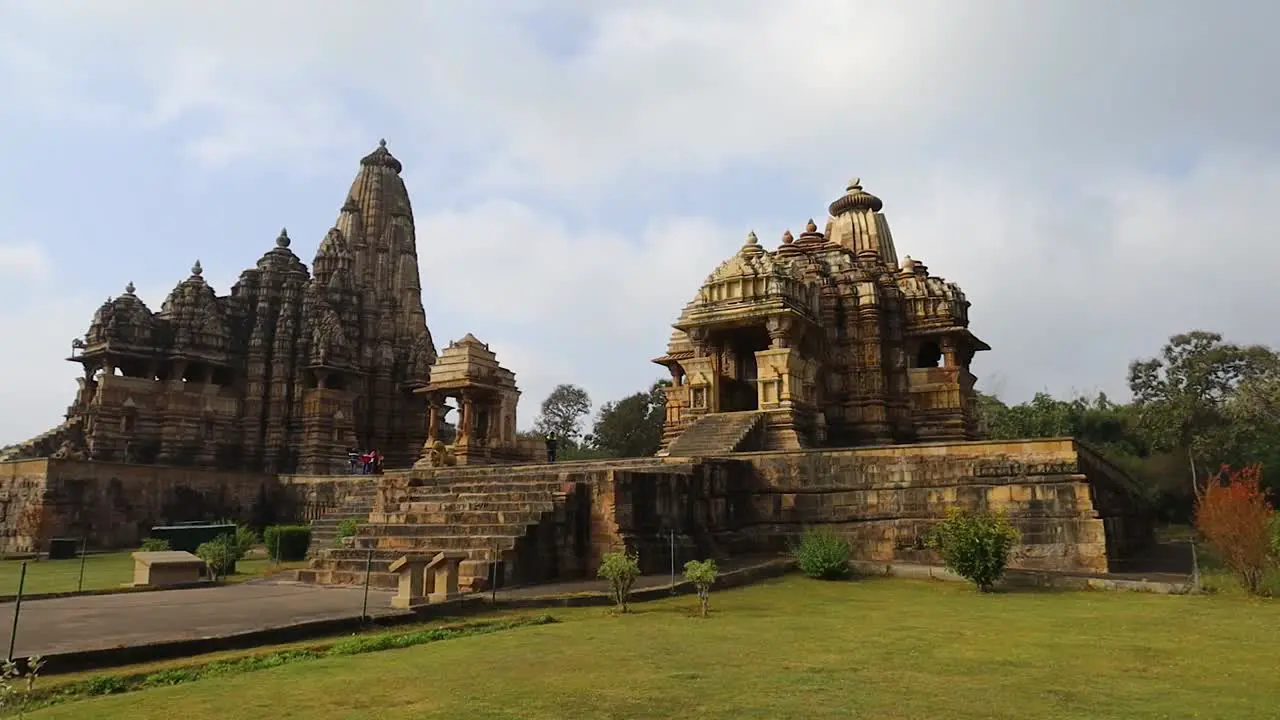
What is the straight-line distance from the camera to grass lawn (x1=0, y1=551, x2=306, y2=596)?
12938 mm

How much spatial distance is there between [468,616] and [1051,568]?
987cm

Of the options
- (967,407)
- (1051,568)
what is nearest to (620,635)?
(1051,568)

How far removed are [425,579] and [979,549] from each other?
7.82 m

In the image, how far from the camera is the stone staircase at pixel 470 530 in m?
12.1

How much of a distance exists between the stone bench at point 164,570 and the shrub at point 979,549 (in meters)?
11.6

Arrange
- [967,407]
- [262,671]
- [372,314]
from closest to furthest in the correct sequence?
[262,671], [967,407], [372,314]

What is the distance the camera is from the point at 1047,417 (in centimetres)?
4488

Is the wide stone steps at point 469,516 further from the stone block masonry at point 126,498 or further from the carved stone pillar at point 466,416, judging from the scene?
the carved stone pillar at point 466,416

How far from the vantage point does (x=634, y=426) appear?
1988 inches

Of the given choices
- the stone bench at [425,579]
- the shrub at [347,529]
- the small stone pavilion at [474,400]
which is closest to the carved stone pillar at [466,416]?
the small stone pavilion at [474,400]

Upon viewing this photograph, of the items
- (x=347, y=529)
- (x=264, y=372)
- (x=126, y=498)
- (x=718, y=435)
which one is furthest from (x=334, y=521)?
(x=264, y=372)

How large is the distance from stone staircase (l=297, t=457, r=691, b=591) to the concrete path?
0.65m

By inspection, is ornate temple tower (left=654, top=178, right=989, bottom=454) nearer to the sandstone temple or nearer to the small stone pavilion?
the sandstone temple

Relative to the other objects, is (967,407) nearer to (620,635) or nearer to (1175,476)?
(1175,476)
